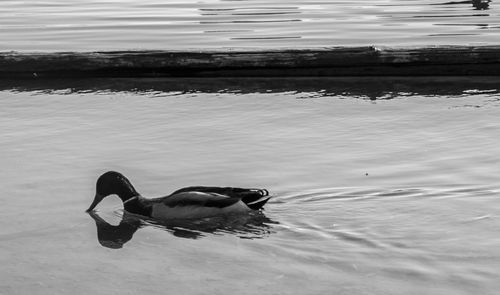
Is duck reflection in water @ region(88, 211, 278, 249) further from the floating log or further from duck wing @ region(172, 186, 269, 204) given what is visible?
the floating log

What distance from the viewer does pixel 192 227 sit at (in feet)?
31.8

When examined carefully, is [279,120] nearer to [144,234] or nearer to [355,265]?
[144,234]

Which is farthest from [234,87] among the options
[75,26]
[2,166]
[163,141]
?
[75,26]

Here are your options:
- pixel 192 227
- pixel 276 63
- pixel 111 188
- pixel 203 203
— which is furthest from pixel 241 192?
pixel 276 63

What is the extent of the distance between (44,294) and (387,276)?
7.62 feet

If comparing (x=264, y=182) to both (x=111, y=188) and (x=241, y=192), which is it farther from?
(x=111, y=188)

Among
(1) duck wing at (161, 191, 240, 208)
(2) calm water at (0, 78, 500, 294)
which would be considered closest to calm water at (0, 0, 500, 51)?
(2) calm water at (0, 78, 500, 294)

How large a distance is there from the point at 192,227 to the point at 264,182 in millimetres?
1300

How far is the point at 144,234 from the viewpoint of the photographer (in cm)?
962

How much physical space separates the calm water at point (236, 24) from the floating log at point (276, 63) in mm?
2645

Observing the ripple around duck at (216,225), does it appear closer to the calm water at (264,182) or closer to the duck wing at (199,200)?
the calm water at (264,182)

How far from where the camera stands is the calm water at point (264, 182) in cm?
812

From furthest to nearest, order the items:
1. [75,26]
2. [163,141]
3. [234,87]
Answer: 1. [75,26]
2. [234,87]
3. [163,141]

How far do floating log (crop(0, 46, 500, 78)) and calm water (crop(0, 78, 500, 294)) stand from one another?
207 millimetres
